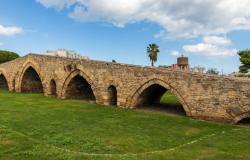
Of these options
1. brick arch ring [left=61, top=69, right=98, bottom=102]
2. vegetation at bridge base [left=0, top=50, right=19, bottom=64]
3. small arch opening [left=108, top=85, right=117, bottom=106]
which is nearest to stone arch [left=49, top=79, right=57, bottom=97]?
brick arch ring [left=61, top=69, right=98, bottom=102]

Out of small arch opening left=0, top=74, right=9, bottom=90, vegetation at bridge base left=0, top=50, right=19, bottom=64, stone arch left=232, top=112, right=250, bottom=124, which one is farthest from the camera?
vegetation at bridge base left=0, top=50, right=19, bottom=64

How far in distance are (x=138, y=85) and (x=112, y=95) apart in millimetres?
3317

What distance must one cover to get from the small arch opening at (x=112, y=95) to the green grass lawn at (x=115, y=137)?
3369 millimetres

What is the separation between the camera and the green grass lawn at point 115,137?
35.8 feet

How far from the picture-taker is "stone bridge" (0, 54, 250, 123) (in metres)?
16.0

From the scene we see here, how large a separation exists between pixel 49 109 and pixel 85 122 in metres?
5.17

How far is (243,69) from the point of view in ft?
131

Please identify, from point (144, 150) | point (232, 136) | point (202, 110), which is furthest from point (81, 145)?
point (202, 110)

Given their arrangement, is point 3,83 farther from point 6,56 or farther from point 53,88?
point 6,56

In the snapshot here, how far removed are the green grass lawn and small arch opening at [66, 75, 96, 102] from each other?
749 cm

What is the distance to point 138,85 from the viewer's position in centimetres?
2014

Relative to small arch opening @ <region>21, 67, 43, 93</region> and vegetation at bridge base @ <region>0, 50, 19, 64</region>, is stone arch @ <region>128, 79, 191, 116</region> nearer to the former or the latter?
small arch opening @ <region>21, 67, 43, 93</region>

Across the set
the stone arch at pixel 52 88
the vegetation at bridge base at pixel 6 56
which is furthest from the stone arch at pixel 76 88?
the vegetation at bridge base at pixel 6 56

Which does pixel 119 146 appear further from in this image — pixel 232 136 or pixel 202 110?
pixel 202 110
